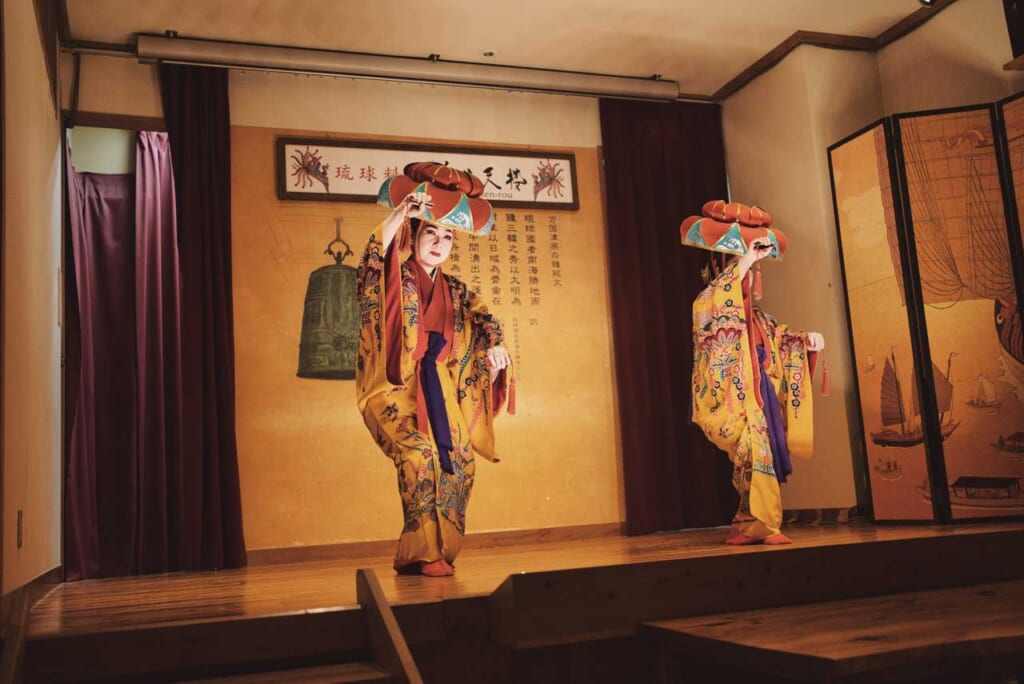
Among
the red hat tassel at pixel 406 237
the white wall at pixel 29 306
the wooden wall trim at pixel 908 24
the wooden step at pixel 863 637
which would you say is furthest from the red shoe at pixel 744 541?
the wooden wall trim at pixel 908 24

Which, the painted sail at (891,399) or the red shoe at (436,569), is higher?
the painted sail at (891,399)

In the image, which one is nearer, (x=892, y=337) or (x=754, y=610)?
(x=754, y=610)

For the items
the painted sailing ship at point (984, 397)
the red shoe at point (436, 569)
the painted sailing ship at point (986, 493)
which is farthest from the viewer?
the painted sailing ship at point (984, 397)

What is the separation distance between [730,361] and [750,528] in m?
0.69

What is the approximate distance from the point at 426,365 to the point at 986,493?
8.99 ft

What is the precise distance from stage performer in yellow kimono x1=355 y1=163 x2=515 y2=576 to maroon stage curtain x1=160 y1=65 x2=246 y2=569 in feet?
4.95

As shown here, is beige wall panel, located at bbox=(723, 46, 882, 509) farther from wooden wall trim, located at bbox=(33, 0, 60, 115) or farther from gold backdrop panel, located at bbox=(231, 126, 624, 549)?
wooden wall trim, located at bbox=(33, 0, 60, 115)

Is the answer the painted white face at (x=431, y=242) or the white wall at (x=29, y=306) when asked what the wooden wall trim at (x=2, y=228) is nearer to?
the white wall at (x=29, y=306)

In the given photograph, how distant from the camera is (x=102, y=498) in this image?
4730 mm

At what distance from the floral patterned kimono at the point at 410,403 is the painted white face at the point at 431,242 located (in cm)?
5

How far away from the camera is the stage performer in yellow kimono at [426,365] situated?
11.6ft

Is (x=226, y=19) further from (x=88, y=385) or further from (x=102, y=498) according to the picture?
(x=102, y=498)

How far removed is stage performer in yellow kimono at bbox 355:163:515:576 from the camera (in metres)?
3.55

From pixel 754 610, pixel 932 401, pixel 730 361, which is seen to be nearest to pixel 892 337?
pixel 932 401
